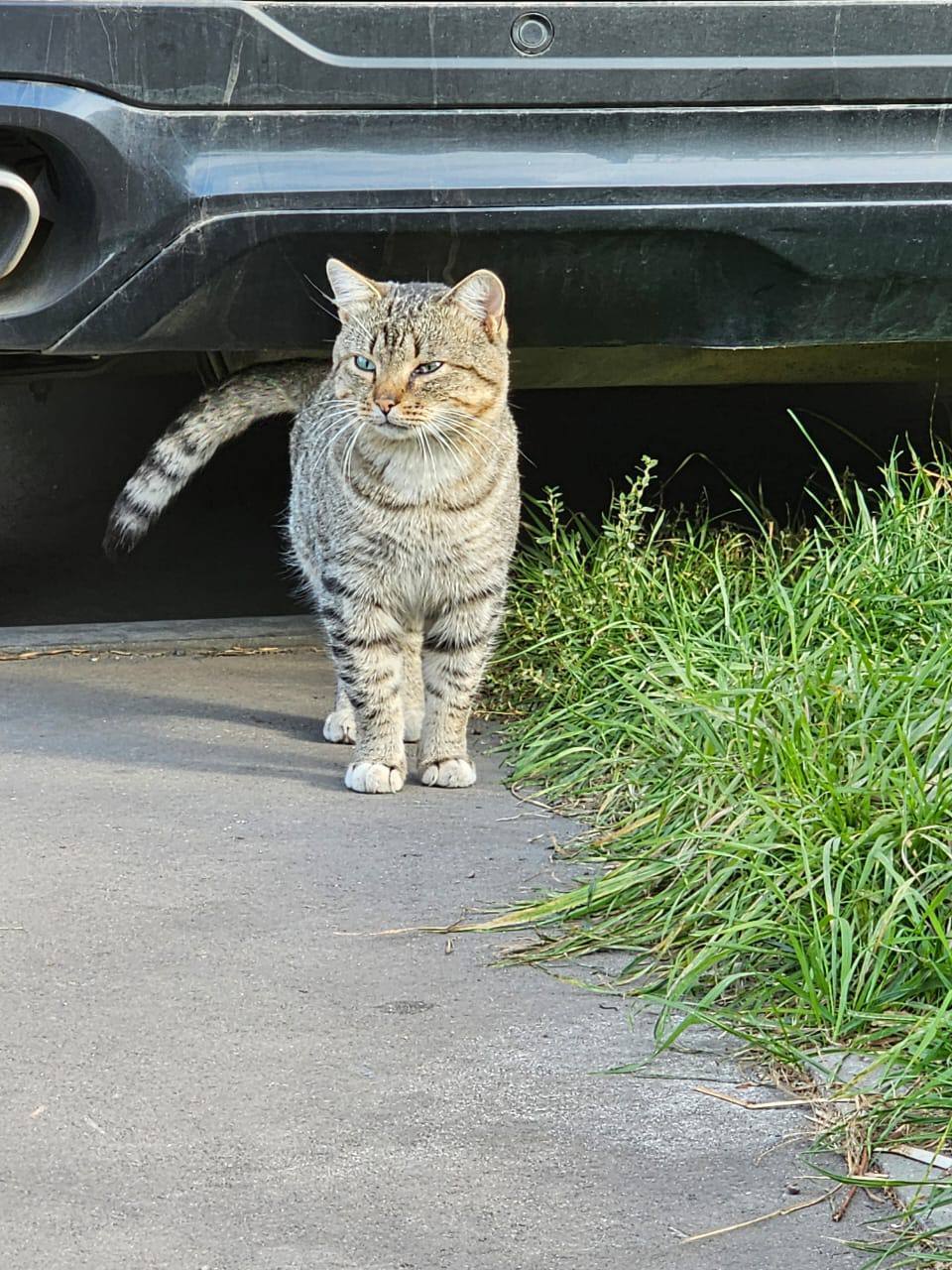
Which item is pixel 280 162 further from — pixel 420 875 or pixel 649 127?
pixel 420 875

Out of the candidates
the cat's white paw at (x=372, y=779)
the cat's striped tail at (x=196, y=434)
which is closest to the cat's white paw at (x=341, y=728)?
the cat's white paw at (x=372, y=779)

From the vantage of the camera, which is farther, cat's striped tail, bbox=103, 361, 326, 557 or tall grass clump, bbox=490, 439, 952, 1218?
cat's striped tail, bbox=103, 361, 326, 557

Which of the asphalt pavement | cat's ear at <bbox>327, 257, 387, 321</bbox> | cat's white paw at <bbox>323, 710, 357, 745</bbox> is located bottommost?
cat's white paw at <bbox>323, 710, 357, 745</bbox>

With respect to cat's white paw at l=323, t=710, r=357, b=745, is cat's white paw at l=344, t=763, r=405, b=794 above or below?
above

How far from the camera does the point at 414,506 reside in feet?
12.4

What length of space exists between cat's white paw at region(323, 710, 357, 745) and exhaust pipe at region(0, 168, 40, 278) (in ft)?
4.20

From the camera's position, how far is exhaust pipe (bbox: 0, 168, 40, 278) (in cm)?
332

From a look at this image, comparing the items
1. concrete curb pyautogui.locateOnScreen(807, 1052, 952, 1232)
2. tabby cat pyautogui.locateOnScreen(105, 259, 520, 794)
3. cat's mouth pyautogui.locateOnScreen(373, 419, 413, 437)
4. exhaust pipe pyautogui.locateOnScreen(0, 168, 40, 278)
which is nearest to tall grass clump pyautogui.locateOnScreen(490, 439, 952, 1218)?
concrete curb pyautogui.locateOnScreen(807, 1052, 952, 1232)

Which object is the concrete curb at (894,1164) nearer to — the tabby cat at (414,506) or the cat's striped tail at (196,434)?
the tabby cat at (414,506)

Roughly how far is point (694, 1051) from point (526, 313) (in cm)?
191

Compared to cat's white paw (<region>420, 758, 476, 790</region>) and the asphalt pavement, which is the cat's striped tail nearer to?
the asphalt pavement

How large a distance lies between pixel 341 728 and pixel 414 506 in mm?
610

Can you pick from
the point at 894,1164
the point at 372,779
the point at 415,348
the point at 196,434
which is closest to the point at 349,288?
the point at 415,348

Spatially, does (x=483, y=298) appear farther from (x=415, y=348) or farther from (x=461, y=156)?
(x=461, y=156)
